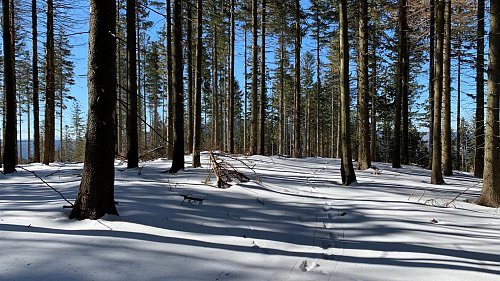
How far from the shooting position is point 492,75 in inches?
283

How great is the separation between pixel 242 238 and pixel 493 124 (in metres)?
6.70

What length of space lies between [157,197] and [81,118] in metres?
56.3

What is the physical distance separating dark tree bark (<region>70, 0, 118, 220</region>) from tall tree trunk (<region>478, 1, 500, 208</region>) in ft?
26.2

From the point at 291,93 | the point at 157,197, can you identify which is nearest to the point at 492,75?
the point at 157,197

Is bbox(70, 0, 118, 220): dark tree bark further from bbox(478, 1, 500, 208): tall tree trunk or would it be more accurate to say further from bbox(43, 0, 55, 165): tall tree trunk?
bbox(43, 0, 55, 165): tall tree trunk

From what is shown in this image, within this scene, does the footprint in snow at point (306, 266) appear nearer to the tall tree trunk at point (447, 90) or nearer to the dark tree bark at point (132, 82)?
the dark tree bark at point (132, 82)

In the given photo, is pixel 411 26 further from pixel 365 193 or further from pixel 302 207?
pixel 302 207

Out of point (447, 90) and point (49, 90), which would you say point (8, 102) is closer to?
point (49, 90)

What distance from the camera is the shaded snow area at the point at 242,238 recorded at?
3.22 metres

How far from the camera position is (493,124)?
7176 mm

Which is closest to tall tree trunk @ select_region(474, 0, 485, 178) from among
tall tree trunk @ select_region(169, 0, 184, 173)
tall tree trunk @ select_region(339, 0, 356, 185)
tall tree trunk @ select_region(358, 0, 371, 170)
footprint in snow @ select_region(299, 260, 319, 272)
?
tall tree trunk @ select_region(358, 0, 371, 170)

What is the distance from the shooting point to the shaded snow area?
3.22 metres

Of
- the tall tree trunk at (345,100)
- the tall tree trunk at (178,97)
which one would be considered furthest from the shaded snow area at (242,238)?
the tall tree trunk at (178,97)

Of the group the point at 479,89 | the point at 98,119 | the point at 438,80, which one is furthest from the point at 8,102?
the point at 479,89
